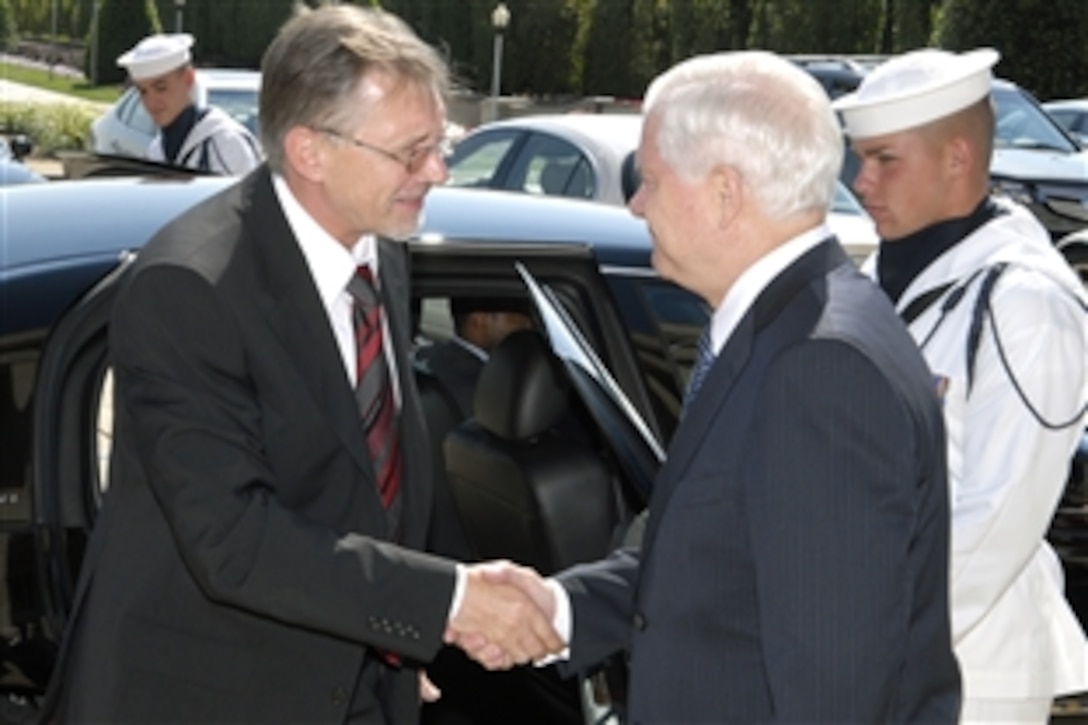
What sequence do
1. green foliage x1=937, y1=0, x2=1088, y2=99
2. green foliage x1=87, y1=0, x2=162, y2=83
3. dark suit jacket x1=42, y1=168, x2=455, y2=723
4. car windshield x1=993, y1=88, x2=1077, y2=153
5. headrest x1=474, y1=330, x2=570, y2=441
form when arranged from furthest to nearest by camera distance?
green foliage x1=87, y1=0, x2=162, y2=83 → green foliage x1=937, y1=0, x2=1088, y2=99 → car windshield x1=993, y1=88, x2=1077, y2=153 → headrest x1=474, y1=330, x2=570, y2=441 → dark suit jacket x1=42, y1=168, x2=455, y2=723

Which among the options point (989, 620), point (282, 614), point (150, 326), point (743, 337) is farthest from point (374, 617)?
point (989, 620)

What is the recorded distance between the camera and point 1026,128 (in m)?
15.0

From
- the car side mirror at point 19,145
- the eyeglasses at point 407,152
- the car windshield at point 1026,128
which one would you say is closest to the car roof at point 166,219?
the eyeglasses at point 407,152

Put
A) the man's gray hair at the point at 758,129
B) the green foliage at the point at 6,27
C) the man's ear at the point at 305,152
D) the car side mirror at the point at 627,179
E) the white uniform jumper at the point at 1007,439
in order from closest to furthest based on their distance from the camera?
the man's gray hair at the point at 758,129 → the man's ear at the point at 305,152 → the white uniform jumper at the point at 1007,439 → the car side mirror at the point at 627,179 → the green foliage at the point at 6,27

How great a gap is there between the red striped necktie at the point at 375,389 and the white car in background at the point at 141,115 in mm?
10711

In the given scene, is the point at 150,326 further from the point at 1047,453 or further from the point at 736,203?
the point at 1047,453

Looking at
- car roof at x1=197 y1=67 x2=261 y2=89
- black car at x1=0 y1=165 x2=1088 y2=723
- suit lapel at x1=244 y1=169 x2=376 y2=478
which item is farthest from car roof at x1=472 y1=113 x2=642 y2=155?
car roof at x1=197 y1=67 x2=261 y2=89

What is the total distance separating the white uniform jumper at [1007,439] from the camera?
296cm

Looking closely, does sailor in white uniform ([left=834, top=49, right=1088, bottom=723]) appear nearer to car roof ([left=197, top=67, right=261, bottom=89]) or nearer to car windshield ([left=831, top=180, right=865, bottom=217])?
car windshield ([left=831, top=180, right=865, bottom=217])

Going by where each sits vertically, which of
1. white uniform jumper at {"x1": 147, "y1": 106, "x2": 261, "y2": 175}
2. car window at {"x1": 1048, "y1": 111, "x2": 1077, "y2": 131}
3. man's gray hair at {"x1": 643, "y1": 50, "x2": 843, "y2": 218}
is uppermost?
man's gray hair at {"x1": 643, "y1": 50, "x2": 843, "y2": 218}

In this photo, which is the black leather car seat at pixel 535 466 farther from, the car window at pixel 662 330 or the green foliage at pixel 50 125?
the green foliage at pixel 50 125

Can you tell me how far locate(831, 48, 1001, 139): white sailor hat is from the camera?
316 cm

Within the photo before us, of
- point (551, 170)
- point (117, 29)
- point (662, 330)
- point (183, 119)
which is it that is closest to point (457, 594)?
point (662, 330)

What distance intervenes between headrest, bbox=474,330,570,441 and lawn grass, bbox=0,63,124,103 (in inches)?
1770
